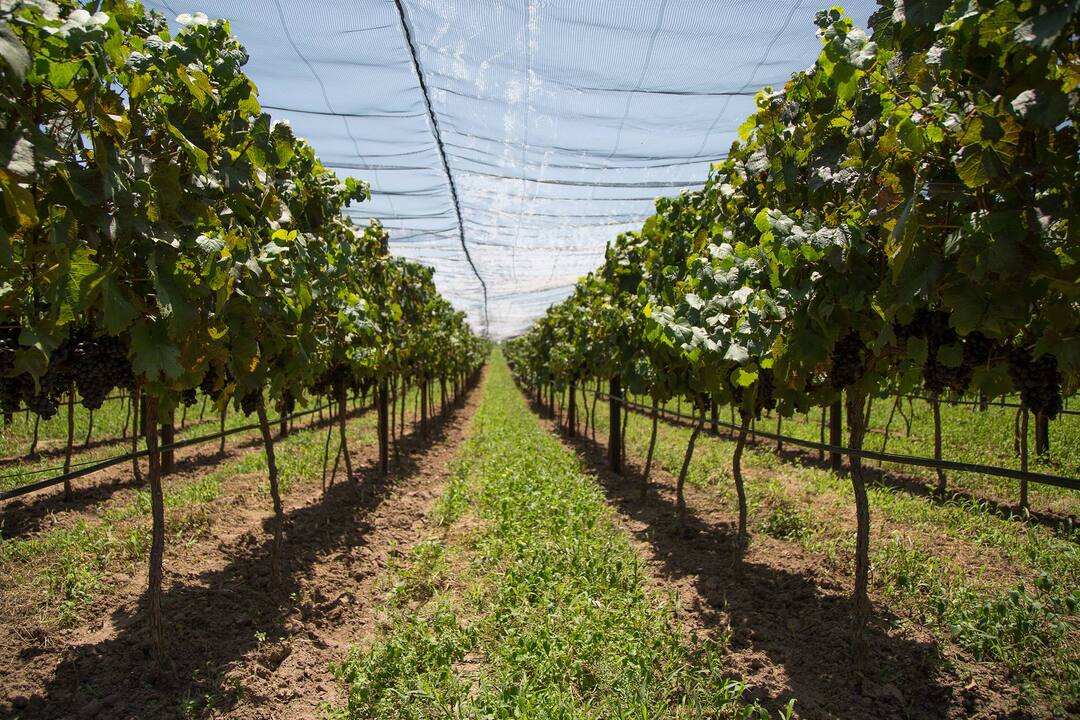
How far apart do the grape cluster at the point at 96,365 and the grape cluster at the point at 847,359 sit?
11.3 feet

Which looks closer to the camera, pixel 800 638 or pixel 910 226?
pixel 910 226

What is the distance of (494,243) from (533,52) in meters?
7.07

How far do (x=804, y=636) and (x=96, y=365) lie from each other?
4116 millimetres

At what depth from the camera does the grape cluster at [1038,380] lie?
232 cm

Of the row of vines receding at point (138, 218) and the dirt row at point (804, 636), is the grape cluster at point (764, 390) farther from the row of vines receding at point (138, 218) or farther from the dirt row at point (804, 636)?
the row of vines receding at point (138, 218)

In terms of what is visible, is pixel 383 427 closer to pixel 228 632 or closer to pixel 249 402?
pixel 249 402

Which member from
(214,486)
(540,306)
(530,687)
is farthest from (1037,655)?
(540,306)

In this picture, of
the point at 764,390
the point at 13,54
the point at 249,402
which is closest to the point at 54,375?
the point at 249,402

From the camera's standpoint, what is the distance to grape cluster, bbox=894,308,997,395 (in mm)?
2512

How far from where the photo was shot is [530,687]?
3055 mm

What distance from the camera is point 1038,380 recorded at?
2.33 meters

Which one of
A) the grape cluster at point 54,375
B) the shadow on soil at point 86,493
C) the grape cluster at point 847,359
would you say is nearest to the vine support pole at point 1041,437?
the grape cluster at point 847,359

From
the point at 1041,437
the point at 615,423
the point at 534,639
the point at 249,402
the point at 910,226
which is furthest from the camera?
the point at 615,423

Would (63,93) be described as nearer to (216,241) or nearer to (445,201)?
(216,241)
